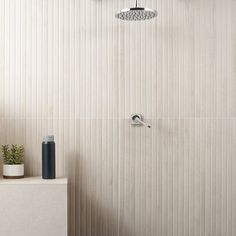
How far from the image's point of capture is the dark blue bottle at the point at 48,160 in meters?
2.17

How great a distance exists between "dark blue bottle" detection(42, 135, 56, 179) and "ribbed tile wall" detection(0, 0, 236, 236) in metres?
0.15

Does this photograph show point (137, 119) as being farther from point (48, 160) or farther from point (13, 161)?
point (13, 161)

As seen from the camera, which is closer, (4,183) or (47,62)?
(4,183)

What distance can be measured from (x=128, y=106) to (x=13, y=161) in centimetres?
65

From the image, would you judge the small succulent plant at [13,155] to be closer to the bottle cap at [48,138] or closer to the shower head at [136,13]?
the bottle cap at [48,138]

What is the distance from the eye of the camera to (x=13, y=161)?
222 cm

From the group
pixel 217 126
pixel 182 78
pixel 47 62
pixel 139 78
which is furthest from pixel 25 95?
pixel 217 126

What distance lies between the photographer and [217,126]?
2408 millimetres

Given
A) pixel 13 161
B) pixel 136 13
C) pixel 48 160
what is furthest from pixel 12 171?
pixel 136 13

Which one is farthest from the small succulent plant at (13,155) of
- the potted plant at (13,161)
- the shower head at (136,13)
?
the shower head at (136,13)

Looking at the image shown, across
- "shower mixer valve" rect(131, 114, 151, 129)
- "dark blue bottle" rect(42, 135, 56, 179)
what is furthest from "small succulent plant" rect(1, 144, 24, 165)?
"shower mixer valve" rect(131, 114, 151, 129)

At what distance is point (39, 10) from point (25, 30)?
126 mm

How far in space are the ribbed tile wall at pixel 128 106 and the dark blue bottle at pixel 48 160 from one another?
0.15 m

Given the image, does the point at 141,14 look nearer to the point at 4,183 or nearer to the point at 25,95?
the point at 25,95
